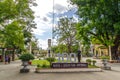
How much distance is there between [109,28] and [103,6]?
379cm

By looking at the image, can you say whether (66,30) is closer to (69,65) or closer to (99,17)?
(99,17)

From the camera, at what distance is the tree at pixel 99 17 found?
32.4 meters

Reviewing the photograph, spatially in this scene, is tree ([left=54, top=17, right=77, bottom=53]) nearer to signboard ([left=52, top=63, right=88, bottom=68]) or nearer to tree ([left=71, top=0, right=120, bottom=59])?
Answer: tree ([left=71, top=0, right=120, bottom=59])

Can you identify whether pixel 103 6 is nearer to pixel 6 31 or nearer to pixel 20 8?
pixel 20 8

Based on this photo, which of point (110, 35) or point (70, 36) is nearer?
point (110, 35)

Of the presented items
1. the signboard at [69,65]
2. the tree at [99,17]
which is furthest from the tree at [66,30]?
the signboard at [69,65]

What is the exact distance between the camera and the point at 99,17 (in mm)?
33469

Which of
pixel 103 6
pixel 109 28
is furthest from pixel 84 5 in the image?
pixel 109 28

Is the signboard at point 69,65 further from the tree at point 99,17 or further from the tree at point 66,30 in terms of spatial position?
the tree at point 66,30

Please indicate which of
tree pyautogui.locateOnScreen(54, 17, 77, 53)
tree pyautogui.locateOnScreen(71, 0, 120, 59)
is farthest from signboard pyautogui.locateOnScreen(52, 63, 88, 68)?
tree pyautogui.locateOnScreen(54, 17, 77, 53)

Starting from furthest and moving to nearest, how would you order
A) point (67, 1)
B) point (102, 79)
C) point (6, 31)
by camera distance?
point (67, 1) < point (6, 31) < point (102, 79)

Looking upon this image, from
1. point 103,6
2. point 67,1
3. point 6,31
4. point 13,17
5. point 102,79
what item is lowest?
point 102,79

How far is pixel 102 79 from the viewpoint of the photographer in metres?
13.7

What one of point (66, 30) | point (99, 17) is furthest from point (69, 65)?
point (66, 30)
